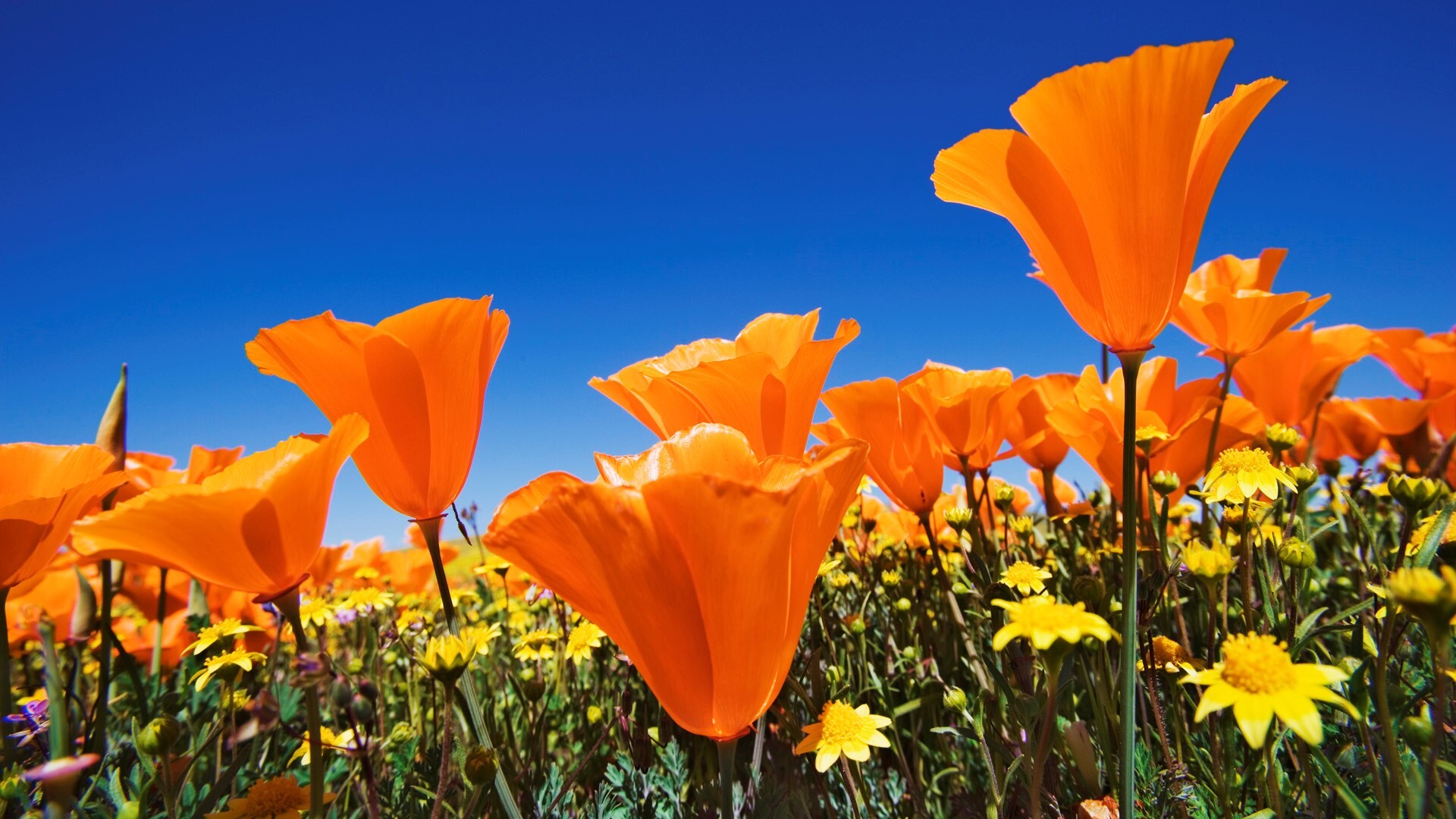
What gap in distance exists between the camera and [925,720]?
1682 millimetres

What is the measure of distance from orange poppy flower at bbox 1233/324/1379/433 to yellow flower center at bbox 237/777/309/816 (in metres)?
2.06

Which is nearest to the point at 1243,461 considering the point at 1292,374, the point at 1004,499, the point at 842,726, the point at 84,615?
the point at 1004,499

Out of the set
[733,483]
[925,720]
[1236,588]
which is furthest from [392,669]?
[1236,588]

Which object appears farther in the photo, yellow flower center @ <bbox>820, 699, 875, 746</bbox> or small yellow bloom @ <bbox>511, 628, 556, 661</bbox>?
small yellow bloom @ <bbox>511, 628, 556, 661</bbox>

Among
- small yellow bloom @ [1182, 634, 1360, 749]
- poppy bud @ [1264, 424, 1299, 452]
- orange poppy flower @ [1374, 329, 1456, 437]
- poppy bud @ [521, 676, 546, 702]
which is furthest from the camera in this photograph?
orange poppy flower @ [1374, 329, 1456, 437]

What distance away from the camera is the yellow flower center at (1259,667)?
70cm

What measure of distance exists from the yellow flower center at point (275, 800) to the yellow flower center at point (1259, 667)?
1.18 meters

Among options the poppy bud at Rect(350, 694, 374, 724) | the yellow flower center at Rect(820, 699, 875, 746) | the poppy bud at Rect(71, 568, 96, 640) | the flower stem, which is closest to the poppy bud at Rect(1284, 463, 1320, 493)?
the yellow flower center at Rect(820, 699, 875, 746)

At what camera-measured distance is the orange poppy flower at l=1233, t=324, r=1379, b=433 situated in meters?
1.78

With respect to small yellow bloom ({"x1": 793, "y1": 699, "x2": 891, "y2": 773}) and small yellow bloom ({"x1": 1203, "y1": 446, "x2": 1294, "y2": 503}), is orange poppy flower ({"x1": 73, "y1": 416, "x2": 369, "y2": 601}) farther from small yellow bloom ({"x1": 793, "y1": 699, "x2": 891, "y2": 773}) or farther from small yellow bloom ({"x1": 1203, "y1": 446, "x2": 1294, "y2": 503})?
small yellow bloom ({"x1": 1203, "y1": 446, "x2": 1294, "y2": 503})

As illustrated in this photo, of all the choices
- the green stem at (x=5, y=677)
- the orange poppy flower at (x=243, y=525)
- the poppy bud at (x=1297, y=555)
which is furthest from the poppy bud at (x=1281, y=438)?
the green stem at (x=5, y=677)

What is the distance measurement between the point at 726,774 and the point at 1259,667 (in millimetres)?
518

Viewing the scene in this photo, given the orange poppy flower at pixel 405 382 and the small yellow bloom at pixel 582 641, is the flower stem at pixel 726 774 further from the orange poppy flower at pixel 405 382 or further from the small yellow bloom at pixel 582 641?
the small yellow bloom at pixel 582 641

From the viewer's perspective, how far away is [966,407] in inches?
54.7
